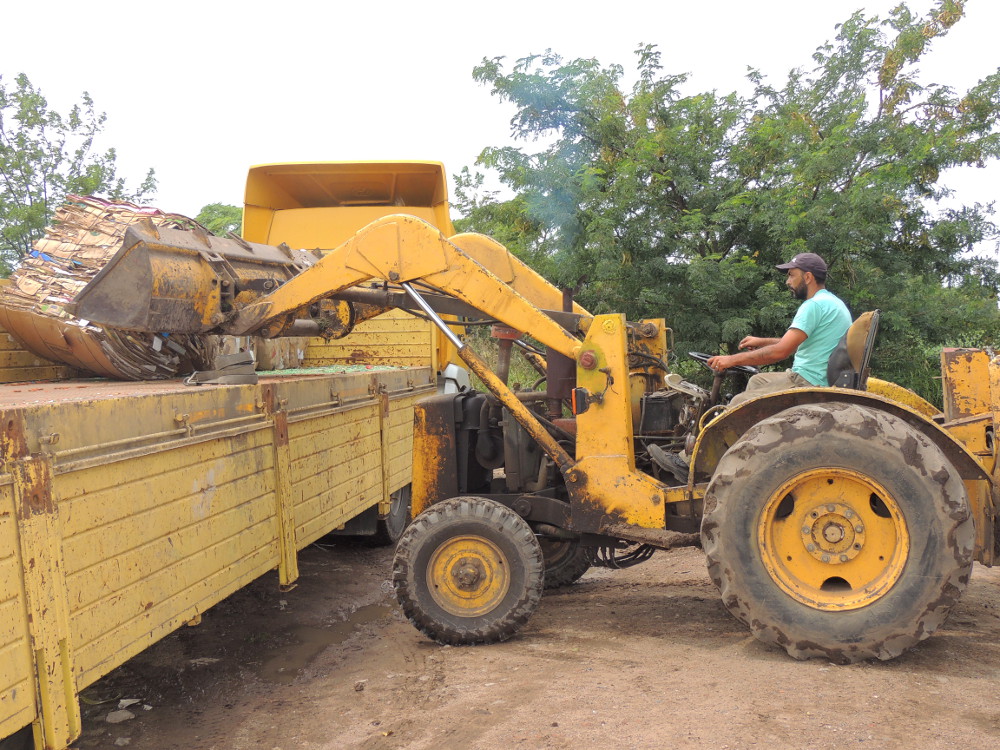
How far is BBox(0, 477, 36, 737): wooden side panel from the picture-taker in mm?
2461

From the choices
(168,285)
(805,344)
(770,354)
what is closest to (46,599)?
(168,285)

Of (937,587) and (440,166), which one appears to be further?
(440,166)

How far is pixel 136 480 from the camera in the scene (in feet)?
10.5

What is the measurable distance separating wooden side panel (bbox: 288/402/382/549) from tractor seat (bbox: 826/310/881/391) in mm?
2731

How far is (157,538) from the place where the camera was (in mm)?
3332

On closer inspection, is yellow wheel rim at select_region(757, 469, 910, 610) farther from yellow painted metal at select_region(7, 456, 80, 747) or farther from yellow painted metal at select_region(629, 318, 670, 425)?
yellow painted metal at select_region(7, 456, 80, 747)

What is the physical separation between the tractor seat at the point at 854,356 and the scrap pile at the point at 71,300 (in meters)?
3.44

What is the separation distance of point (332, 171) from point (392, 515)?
307 centimetres

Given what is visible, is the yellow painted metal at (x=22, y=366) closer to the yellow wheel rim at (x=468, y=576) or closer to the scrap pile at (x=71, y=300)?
the scrap pile at (x=71, y=300)

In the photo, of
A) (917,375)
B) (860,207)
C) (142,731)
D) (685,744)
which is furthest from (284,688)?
(917,375)

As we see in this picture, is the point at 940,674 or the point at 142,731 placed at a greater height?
the point at 940,674

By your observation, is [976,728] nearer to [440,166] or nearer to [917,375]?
[440,166]

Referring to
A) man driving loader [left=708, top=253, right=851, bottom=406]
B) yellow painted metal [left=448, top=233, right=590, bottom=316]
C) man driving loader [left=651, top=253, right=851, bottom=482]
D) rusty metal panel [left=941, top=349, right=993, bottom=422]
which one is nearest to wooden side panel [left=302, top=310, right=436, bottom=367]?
yellow painted metal [left=448, top=233, right=590, bottom=316]

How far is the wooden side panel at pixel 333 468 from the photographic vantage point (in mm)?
4797
